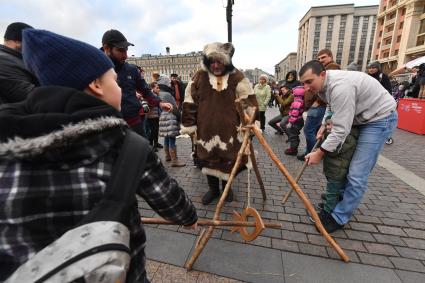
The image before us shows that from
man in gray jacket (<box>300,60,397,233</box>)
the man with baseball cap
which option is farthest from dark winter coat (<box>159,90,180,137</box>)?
man in gray jacket (<box>300,60,397,233</box>)

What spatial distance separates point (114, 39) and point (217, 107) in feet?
5.08

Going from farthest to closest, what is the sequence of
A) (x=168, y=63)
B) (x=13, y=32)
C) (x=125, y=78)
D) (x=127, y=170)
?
(x=168, y=63) < (x=125, y=78) < (x=13, y=32) < (x=127, y=170)

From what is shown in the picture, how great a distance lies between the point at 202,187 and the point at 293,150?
2.99 meters

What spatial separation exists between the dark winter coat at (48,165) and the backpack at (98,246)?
2.2 inches

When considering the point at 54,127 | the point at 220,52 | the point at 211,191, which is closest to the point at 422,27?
the point at 220,52

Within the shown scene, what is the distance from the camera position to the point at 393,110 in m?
2.62

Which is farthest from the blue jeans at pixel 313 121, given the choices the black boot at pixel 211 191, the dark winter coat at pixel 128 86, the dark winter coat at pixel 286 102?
the dark winter coat at pixel 128 86

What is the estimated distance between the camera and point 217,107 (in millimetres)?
3105

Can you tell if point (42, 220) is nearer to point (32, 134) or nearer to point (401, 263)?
point (32, 134)

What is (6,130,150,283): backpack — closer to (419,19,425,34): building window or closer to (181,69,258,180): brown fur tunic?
(181,69,258,180): brown fur tunic

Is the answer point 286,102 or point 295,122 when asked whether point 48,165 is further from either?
point 286,102

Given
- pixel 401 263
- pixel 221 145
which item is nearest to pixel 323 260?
pixel 401 263

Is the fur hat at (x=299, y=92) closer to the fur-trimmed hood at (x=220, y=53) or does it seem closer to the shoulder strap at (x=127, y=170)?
the fur-trimmed hood at (x=220, y=53)

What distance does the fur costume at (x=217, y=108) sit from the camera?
3.04 m
